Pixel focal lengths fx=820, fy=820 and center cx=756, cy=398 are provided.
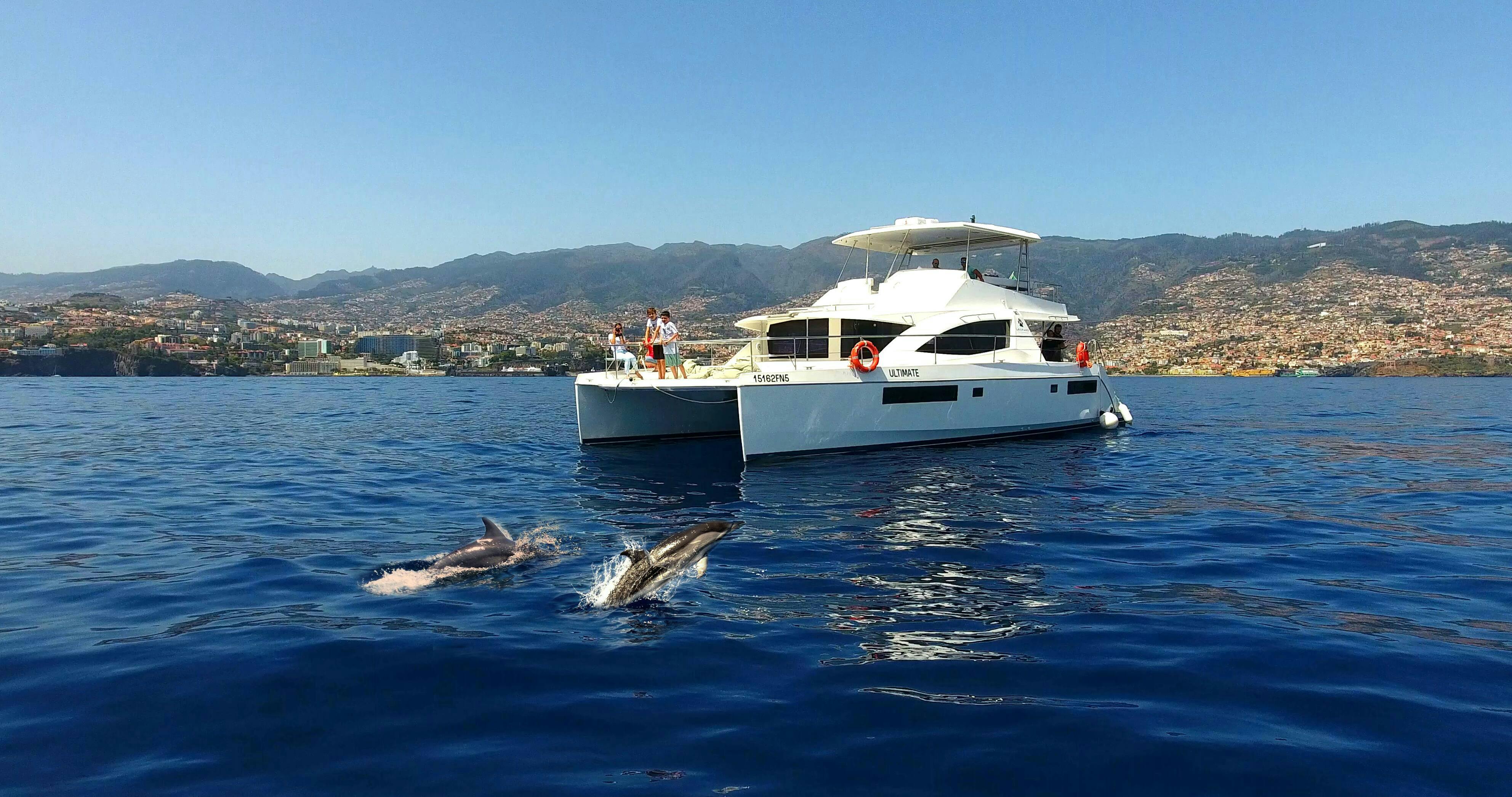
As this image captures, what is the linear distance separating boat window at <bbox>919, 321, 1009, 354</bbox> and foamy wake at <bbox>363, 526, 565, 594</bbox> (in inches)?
413

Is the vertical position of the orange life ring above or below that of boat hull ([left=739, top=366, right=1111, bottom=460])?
above

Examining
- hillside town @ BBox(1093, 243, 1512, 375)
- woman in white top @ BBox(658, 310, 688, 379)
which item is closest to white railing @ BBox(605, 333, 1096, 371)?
woman in white top @ BBox(658, 310, 688, 379)

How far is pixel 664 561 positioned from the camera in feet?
20.0

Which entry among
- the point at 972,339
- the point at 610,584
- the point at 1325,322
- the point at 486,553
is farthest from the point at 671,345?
the point at 1325,322

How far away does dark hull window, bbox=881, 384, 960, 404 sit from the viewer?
1558 cm

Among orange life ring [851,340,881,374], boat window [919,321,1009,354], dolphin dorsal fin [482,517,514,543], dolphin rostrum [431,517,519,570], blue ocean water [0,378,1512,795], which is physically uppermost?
boat window [919,321,1009,354]

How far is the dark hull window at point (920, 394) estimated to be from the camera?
1558cm

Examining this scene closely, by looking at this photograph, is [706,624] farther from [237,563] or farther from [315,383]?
[315,383]

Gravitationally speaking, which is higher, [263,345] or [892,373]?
[263,345]

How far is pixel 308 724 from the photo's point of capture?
3977mm

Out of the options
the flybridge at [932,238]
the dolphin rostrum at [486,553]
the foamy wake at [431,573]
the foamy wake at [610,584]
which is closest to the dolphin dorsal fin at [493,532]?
the dolphin rostrum at [486,553]

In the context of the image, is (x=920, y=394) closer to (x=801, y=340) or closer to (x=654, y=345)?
(x=801, y=340)

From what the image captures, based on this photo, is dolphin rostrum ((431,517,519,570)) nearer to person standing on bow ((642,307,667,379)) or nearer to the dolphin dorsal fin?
the dolphin dorsal fin

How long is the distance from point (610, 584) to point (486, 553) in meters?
1.41
